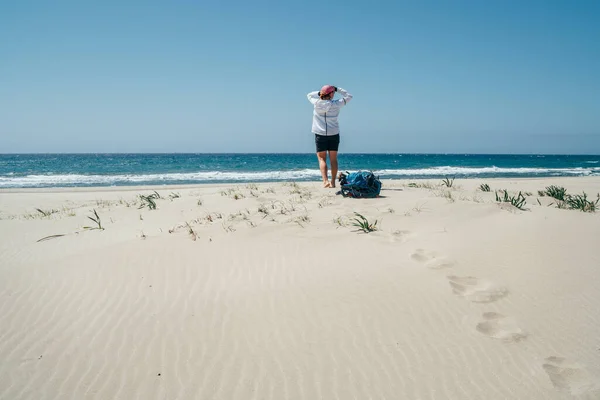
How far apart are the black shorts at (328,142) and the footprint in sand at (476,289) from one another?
4.42m

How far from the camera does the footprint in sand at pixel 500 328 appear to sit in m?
2.55

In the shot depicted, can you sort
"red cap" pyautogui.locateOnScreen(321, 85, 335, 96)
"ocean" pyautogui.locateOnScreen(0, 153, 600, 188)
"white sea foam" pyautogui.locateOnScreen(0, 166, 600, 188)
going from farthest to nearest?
"ocean" pyautogui.locateOnScreen(0, 153, 600, 188)
"white sea foam" pyautogui.locateOnScreen(0, 166, 600, 188)
"red cap" pyautogui.locateOnScreen(321, 85, 335, 96)

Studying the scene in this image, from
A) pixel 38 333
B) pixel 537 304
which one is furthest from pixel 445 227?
pixel 38 333

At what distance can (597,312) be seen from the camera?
2793 millimetres

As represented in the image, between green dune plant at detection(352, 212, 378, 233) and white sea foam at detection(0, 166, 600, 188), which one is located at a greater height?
white sea foam at detection(0, 166, 600, 188)

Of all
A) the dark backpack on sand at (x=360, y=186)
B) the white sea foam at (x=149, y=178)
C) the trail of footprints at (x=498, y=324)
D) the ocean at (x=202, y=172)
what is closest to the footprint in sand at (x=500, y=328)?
the trail of footprints at (x=498, y=324)

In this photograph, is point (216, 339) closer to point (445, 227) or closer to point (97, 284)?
point (97, 284)

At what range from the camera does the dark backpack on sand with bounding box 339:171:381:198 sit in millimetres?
6160

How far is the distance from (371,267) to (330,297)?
2.17 feet

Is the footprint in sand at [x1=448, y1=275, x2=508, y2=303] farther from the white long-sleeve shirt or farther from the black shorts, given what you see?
the white long-sleeve shirt

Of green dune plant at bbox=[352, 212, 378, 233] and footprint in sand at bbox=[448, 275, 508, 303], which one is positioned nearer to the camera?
footprint in sand at bbox=[448, 275, 508, 303]

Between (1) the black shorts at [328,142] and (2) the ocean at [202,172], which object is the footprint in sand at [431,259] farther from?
(2) the ocean at [202,172]

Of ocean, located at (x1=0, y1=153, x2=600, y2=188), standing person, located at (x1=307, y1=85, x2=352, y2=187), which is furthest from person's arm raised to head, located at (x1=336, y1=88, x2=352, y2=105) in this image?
ocean, located at (x1=0, y1=153, x2=600, y2=188)

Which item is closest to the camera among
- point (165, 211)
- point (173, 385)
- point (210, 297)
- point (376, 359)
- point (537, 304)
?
point (173, 385)
